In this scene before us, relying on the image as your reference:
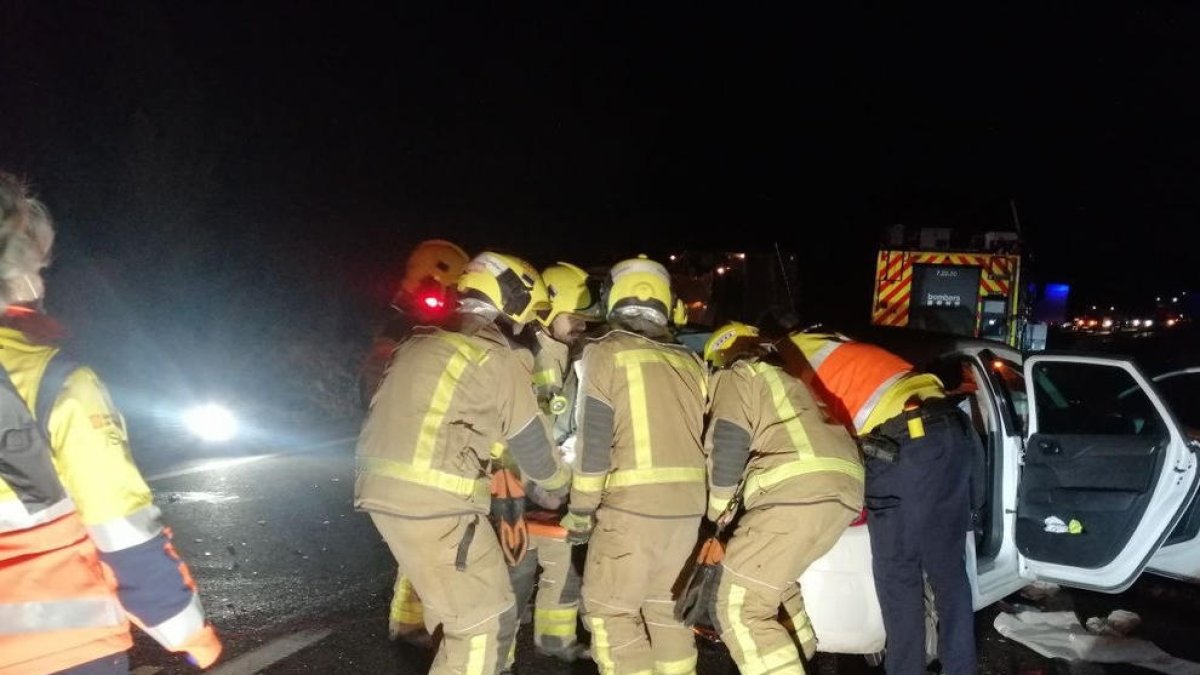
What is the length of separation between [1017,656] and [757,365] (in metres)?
2.39

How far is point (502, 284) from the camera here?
3.14 meters

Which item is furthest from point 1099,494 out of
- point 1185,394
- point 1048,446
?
point 1185,394

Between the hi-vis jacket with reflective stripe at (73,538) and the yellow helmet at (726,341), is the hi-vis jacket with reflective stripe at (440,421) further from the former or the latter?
the hi-vis jacket with reflective stripe at (73,538)

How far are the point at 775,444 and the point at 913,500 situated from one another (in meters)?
0.75

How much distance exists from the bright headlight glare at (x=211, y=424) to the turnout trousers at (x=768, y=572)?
726cm

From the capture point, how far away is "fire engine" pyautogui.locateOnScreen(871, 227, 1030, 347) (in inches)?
393

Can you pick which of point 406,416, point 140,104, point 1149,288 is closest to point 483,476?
point 406,416

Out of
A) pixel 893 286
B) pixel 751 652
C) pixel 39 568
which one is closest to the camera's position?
pixel 39 568

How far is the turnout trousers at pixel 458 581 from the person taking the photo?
281cm

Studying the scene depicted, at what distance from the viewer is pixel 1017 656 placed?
13.6ft

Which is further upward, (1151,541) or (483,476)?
(483,476)

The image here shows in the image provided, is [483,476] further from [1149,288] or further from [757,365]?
[1149,288]

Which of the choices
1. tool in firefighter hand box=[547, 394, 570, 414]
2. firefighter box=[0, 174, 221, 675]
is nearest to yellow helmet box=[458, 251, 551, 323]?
tool in firefighter hand box=[547, 394, 570, 414]

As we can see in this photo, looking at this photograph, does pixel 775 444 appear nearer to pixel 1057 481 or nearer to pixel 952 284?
pixel 1057 481
